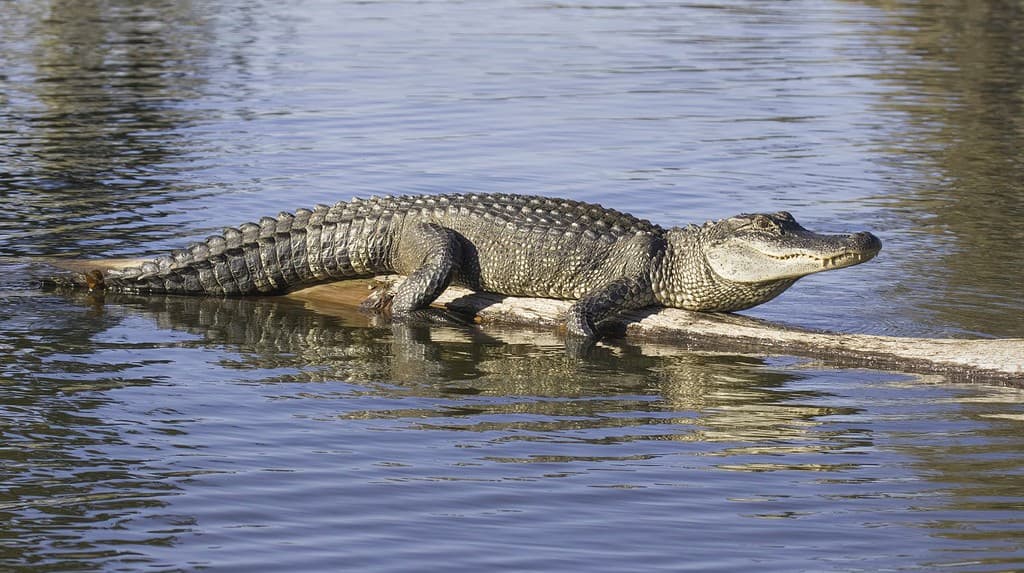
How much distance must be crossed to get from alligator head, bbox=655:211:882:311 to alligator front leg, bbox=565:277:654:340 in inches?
4.9

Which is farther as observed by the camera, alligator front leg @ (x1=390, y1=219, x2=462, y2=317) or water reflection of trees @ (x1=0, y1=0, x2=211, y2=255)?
water reflection of trees @ (x1=0, y1=0, x2=211, y2=255)

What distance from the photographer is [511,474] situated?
6.11 m

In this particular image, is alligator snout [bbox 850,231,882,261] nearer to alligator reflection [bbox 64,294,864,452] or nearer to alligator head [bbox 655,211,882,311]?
alligator head [bbox 655,211,882,311]

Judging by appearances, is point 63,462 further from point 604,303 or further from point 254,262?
→ point 604,303

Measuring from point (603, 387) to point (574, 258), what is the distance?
1514 mm

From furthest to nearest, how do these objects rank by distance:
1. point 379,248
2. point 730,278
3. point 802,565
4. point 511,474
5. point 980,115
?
point 980,115, point 379,248, point 730,278, point 511,474, point 802,565

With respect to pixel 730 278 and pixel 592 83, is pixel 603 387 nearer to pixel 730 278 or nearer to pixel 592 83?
pixel 730 278

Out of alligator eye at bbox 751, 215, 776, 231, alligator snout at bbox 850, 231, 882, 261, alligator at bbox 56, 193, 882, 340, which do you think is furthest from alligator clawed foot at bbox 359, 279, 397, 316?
alligator snout at bbox 850, 231, 882, 261

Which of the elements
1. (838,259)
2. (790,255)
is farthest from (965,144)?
(838,259)

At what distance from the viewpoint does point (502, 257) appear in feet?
29.8

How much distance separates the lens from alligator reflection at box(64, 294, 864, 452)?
22.9 ft

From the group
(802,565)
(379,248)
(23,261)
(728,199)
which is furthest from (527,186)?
(802,565)

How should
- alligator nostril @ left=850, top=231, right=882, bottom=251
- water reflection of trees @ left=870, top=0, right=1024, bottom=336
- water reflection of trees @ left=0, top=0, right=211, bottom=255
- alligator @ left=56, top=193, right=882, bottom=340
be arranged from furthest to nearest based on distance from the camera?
water reflection of trees @ left=0, top=0, right=211, bottom=255 → water reflection of trees @ left=870, top=0, right=1024, bottom=336 → alligator @ left=56, top=193, right=882, bottom=340 → alligator nostril @ left=850, top=231, right=882, bottom=251

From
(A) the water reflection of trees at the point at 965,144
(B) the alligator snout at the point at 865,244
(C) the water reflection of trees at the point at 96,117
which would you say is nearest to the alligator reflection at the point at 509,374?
(B) the alligator snout at the point at 865,244
